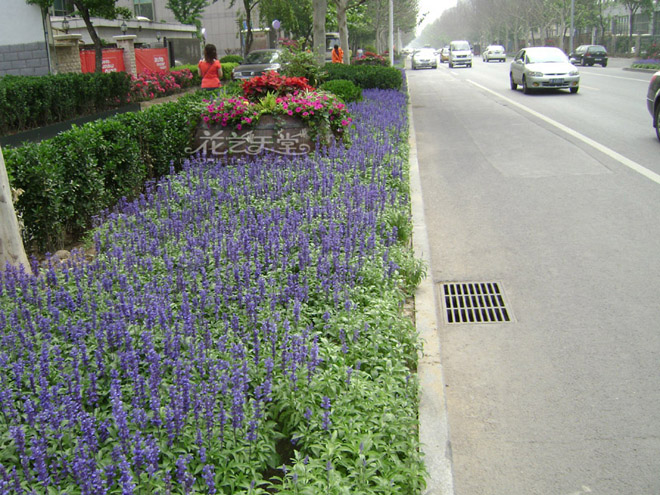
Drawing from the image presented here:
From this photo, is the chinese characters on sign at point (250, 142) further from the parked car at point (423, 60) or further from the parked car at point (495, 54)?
the parked car at point (495, 54)

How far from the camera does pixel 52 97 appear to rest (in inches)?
661

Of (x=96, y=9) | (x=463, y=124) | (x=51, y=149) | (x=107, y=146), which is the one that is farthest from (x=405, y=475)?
→ (x=96, y=9)

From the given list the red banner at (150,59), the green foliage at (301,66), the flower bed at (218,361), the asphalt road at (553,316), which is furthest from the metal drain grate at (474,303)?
the red banner at (150,59)

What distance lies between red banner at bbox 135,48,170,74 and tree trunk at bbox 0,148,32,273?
23350mm

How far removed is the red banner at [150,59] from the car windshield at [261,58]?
166 inches

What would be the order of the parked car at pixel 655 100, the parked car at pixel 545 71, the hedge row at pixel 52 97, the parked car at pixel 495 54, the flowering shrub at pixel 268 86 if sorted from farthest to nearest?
the parked car at pixel 495 54
the parked car at pixel 545 71
the hedge row at pixel 52 97
the parked car at pixel 655 100
the flowering shrub at pixel 268 86

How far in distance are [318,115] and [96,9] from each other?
13.9m

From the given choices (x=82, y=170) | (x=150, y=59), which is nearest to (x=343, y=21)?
(x=150, y=59)

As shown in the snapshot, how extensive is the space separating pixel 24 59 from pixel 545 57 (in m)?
17.9

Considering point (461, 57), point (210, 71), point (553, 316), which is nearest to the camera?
point (553, 316)

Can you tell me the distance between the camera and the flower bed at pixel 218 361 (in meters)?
2.99

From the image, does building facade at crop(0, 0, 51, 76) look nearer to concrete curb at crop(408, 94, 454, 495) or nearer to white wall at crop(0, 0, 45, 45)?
white wall at crop(0, 0, 45, 45)

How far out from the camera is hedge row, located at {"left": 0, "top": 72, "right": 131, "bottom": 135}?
1522 cm

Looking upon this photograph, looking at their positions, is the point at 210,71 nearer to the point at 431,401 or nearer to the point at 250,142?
the point at 250,142
